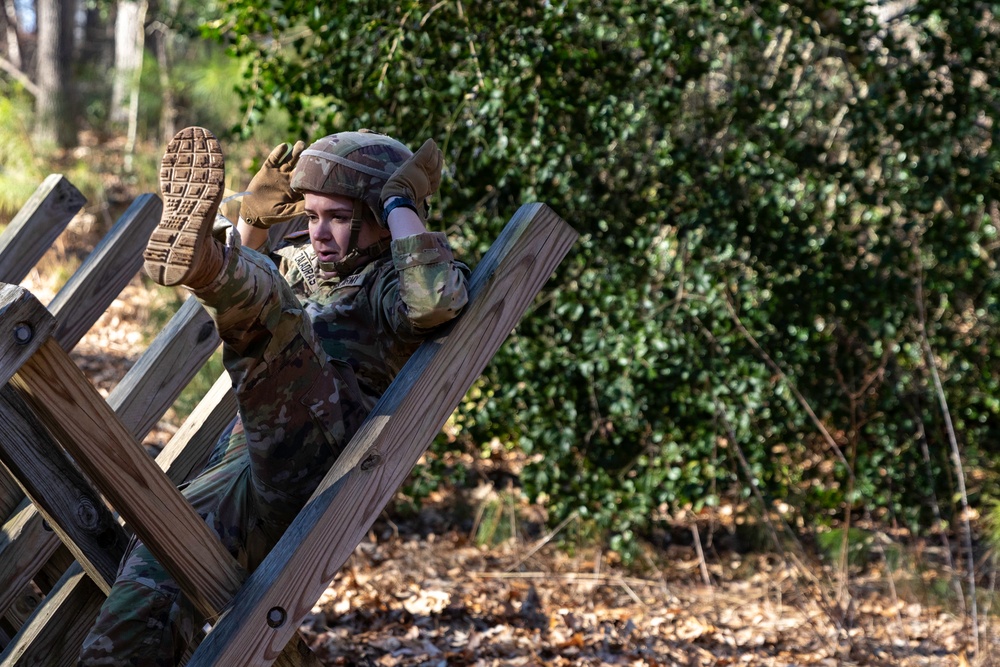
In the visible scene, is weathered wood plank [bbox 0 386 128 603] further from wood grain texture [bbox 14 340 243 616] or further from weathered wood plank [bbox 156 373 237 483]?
weathered wood plank [bbox 156 373 237 483]

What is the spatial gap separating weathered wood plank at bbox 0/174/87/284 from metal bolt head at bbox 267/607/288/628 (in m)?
1.81

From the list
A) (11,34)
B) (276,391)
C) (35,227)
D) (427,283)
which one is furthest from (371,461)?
(11,34)

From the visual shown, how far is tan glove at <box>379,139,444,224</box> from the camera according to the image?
2.24 meters

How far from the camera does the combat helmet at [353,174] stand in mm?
2352

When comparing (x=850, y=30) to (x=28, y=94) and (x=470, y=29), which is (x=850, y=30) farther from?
(x=28, y=94)

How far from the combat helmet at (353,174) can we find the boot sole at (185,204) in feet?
1.78

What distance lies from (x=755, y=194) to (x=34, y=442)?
3964mm

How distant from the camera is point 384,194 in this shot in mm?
2236

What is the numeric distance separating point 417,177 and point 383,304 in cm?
30

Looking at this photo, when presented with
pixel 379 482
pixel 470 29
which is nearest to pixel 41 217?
pixel 379 482

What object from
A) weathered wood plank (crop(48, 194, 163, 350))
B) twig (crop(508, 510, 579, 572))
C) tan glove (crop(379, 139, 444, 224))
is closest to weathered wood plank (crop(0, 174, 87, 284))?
weathered wood plank (crop(48, 194, 163, 350))

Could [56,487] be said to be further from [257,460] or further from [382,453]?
[382,453]

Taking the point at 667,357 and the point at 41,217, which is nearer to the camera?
the point at 41,217

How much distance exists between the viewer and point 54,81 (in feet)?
39.8
